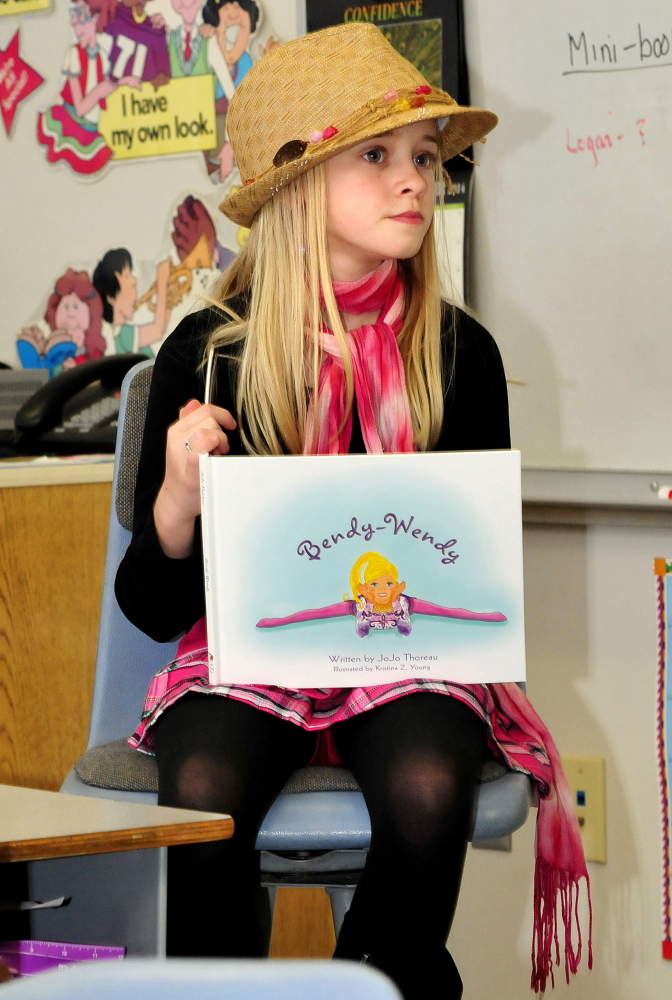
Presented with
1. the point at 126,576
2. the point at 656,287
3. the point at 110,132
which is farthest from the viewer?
the point at 110,132

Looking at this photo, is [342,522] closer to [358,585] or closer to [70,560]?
[358,585]

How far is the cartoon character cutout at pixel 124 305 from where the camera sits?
5.70 ft

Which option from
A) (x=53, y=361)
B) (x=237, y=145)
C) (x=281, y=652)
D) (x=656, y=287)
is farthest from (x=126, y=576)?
(x=53, y=361)

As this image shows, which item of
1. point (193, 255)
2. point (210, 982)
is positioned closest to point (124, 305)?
point (193, 255)

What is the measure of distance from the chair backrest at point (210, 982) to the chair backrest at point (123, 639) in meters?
0.78

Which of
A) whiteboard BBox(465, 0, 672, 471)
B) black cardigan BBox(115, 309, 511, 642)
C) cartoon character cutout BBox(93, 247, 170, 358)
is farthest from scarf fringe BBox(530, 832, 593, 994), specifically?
cartoon character cutout BBox(93, 247, 170, 358)

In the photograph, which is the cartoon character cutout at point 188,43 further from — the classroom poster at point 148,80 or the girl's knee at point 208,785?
the girl's knee at point 208,785

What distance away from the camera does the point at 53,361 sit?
5.99 ft

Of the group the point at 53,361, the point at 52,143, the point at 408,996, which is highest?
the point at 52,143

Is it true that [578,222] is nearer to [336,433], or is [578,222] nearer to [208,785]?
[336,433]

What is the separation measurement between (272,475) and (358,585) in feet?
0.37

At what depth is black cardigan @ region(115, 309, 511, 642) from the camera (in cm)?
103

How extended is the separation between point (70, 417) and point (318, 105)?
1.96ft

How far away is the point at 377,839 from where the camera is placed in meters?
0.86
